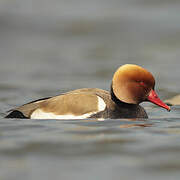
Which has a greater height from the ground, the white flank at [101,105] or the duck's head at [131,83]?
the duck's head at [131,83]

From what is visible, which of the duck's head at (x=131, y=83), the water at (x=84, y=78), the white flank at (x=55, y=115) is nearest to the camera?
the water at (x=84, y=78)

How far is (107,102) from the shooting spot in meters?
7.23

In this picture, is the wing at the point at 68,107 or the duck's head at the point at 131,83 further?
the duck's head at the point at 131,83

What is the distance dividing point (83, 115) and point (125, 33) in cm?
787

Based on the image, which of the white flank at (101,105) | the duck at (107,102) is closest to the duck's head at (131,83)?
the duck at (107,102)

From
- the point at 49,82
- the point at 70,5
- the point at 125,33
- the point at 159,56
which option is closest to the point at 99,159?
the point at 49,82

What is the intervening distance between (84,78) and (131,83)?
476 centimetres

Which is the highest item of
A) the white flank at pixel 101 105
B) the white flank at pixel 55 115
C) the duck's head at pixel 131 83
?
the duck's head at pixel 131 83

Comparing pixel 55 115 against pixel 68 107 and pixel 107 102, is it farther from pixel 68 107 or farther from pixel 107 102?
pixel 107 102

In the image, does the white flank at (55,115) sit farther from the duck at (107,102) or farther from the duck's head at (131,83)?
the duck's head at (131,83)

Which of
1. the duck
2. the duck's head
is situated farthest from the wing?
the duck's head

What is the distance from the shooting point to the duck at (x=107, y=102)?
7105 millimetres

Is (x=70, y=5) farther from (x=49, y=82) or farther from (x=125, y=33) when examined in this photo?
(x=49, y=82)

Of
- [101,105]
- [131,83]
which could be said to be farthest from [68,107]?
[131,83]
